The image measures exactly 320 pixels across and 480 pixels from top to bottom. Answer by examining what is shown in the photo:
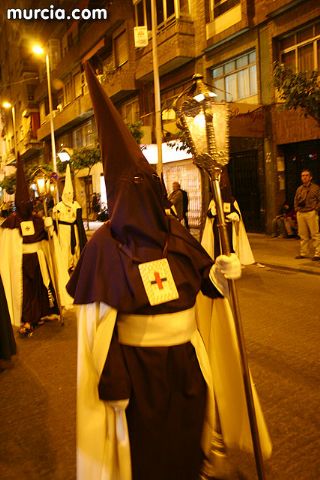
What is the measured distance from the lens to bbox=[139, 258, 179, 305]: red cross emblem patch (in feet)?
8.06

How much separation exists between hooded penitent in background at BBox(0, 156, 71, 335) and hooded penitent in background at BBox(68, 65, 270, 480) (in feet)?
14.2

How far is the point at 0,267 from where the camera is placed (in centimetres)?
668

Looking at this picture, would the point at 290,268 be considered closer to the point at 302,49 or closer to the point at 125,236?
the point at 302,49

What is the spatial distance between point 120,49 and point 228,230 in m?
20.5

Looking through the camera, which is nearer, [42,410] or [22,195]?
[42,410]

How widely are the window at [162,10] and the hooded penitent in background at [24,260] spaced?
1631cm

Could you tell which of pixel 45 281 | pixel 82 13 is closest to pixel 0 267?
pixel 45 281

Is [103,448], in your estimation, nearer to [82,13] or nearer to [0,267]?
[0,267]

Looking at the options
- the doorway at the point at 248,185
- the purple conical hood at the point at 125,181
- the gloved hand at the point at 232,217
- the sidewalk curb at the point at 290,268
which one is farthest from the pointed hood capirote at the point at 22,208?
the doorway at the point at 248,185

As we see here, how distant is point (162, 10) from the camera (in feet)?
72.4

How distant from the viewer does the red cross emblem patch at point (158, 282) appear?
246cm

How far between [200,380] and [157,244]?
80 cm

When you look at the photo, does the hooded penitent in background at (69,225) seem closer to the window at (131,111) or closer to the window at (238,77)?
the window at (238,77)

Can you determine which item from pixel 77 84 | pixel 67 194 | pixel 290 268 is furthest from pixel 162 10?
pixel 290 268
